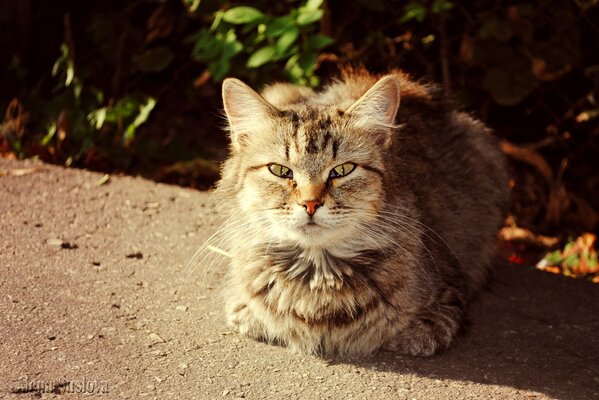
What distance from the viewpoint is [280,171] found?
3.39m

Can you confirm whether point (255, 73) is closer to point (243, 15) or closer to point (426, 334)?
point (243, 15)

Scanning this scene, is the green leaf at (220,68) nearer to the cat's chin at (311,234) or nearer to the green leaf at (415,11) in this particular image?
the green leaf at (415,11)

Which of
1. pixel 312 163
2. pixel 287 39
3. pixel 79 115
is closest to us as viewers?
pixel 312 163

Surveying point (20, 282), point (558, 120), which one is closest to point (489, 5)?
point (558, 120)

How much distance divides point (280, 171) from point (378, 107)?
54cm

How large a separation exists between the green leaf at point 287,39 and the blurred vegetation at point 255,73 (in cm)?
41

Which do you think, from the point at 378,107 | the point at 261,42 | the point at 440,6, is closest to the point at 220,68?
the point at 261,42

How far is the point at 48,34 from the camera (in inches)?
244

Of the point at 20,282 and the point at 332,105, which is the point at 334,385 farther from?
the point at 20,282

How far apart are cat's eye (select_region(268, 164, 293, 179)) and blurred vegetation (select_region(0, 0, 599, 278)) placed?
1.95 meters

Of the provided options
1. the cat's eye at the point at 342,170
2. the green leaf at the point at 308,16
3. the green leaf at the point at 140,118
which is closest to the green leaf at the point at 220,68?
the green leaf at the point at 308,16

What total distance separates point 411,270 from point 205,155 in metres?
2.76

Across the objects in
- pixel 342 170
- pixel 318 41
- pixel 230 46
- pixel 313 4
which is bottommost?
pixel 230 46

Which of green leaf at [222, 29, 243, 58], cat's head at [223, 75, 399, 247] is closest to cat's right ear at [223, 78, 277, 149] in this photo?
cat's head at [223, 75, 399, 247]
